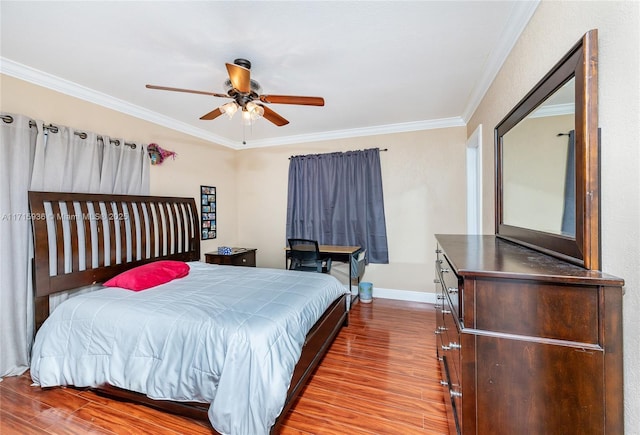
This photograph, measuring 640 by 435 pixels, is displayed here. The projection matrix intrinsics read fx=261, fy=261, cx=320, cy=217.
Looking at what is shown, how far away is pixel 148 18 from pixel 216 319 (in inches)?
78.5

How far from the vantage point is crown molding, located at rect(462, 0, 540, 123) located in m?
1.56

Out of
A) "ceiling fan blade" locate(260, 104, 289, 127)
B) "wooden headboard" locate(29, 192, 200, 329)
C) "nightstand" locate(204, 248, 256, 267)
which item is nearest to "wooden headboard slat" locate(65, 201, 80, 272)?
"wooden headboard" locate(29, 192, 200, 329)

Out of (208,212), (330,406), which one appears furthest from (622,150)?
(208,212)

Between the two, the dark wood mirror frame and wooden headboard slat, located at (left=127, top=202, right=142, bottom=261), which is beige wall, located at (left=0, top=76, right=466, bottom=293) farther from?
the dark wood mirror frame

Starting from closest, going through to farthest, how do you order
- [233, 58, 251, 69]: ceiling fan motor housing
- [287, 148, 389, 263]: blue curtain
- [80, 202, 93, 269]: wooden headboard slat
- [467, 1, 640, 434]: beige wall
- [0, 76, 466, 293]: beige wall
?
[467, 1, 640, 434]: beige wall → [233, 58, 251, 69]: ceiling fan motor housing → [80, 202, 93, 269]: wooden headboard slat → [0, 76, 466, 293]: beige wall → [287, 148, 389, 263]: blue curtain

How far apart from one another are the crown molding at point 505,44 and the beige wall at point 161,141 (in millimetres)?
3754

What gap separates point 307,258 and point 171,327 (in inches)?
82.0

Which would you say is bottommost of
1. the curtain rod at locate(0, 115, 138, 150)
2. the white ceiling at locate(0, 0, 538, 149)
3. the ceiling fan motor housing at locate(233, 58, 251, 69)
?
the curtain rod at locate(0, 115, 138, 150)

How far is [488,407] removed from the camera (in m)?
0.99

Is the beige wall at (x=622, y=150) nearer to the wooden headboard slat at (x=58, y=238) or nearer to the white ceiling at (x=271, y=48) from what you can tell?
the white ceiling at (x=271, y=48)

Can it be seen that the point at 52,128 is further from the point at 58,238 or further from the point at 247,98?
the point at 247,98

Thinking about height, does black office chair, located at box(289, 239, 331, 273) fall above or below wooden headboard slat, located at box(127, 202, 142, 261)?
below

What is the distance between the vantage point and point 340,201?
13.6ft

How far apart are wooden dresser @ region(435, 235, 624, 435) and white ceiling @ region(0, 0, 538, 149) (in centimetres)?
161
